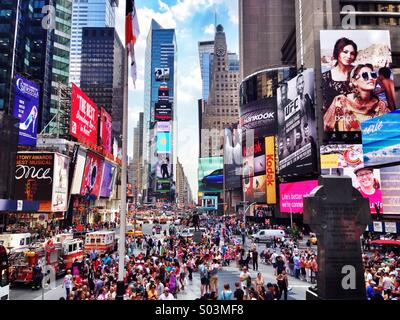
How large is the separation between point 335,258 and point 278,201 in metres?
65.0

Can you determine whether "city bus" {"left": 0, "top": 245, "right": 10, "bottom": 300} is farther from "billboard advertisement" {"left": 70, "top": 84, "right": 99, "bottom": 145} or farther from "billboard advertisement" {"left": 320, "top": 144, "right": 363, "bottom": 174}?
"billboard advertisement" {"left": 320, "top": 144, "right": 363, "bottom": 174}

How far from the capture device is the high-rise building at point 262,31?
360ft

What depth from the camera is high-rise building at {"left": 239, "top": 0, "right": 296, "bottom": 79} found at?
360 feet

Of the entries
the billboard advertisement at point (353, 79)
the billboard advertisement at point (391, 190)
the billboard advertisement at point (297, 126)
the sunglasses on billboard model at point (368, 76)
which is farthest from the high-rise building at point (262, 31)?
the billboard advertisement at point (391, 190)

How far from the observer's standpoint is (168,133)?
198 meters

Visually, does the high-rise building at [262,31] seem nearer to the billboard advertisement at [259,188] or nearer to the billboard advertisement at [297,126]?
the billboard advertisement at [259,188]

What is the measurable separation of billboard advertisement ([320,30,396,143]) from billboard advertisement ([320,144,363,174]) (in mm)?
1135

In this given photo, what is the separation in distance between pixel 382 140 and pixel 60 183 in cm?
4187

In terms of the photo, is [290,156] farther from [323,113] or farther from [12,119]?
[12,119]

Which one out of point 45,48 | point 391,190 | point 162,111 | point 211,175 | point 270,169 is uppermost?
point 162,111

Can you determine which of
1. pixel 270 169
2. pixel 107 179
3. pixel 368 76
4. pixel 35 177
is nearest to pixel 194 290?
pixel 35 177

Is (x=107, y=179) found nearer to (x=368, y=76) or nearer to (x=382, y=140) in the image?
(x=368, y=76)

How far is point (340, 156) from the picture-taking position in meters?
52.2

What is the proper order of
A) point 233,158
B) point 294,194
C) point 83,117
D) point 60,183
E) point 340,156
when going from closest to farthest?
1. point 60,183
2. point 340,156
3. point 83,117
4. point 294,194
5. point 233,158
